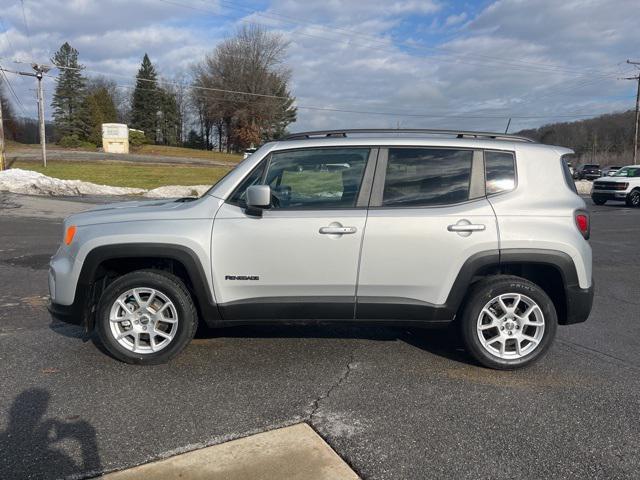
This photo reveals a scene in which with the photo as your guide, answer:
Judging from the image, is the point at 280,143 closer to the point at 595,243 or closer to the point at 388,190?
the point at 388,190

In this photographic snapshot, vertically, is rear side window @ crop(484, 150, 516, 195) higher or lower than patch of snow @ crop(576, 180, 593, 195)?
higher

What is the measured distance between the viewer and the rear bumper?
14.0ft

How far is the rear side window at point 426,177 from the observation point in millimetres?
4270

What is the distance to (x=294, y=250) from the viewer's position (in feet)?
13.6

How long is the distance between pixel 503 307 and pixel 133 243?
294 cm

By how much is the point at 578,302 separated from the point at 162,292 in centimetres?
331

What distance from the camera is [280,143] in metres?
4.43

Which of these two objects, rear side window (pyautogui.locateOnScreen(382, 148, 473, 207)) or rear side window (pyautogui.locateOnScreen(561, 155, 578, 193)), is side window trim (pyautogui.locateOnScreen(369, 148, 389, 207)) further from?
rear side window (pyautogui.locateOnScreen(561, 155, 578, 193))

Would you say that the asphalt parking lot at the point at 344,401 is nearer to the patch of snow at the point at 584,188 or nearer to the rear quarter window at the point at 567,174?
the rear quarter window at the point at 567,174

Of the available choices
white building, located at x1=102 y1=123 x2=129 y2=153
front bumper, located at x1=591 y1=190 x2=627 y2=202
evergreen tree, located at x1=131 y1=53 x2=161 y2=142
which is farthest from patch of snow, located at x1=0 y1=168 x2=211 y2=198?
evergreen tree, located at x1=131 y1=53 x2=161 y2=142

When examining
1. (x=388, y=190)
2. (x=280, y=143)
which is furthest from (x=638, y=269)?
(x=280, y=143)

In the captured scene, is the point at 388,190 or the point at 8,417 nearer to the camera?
the point at 8,417

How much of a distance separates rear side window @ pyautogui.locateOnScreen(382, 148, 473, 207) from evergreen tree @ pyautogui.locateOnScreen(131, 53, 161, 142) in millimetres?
75095

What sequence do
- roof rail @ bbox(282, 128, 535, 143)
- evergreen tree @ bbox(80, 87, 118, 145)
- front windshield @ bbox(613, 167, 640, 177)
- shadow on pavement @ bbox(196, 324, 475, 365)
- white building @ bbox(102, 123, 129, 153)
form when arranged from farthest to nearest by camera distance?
1. evergreen tree @ bbox(80, 87, 118, 145)
2. white building @ bbox(102, 123, 129, 153)
3. front windshield @ bbox(613, 167, 640, 177)
4. shadow on pavement @ bbox(196, 324, 475, 365)
5. roof rail @ bbox(282, 128, 535, 143)
